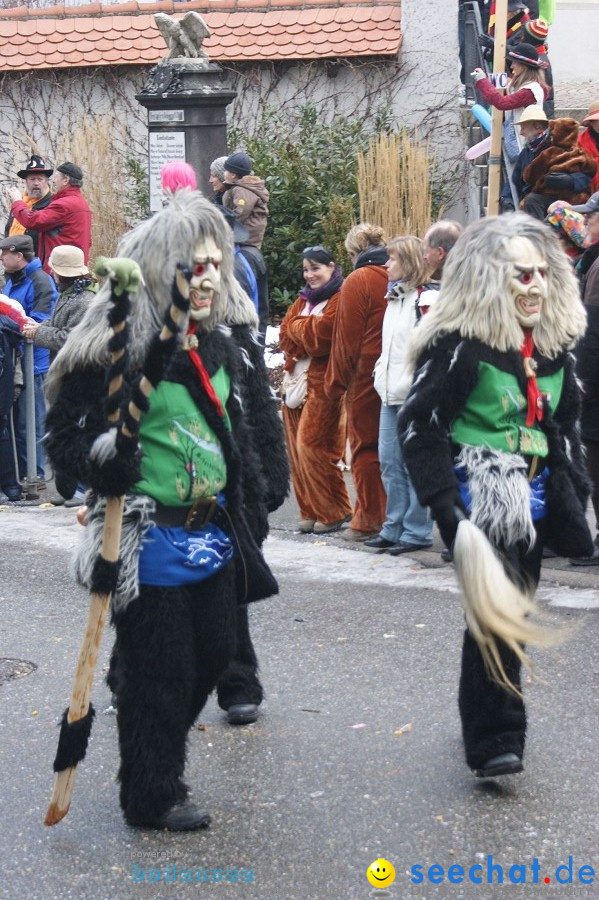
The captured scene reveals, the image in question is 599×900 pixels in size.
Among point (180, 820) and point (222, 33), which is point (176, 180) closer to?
point (180, 820)

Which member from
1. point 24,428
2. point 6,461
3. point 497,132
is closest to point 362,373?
point 497,132

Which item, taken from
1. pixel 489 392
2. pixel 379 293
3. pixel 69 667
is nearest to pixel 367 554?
pixel 379 293

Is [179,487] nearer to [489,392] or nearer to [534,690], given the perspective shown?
[489,392]

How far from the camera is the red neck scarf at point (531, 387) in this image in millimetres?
4543

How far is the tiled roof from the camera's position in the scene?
1570 cm

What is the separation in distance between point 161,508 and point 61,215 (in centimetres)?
841

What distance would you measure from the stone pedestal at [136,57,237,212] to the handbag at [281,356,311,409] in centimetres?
416

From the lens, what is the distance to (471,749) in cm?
460

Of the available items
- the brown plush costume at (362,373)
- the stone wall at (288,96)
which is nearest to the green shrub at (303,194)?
the stone wall at (288,96)

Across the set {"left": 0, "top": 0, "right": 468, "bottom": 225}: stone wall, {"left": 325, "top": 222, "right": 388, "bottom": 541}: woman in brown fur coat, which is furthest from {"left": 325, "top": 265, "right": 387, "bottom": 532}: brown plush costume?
{"left": 0, "top": 0, "right": 468, "bottom": 225}: stone wall

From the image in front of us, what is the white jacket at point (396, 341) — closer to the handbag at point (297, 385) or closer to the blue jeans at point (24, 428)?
the handbag at point (297, 385)

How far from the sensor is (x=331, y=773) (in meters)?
4.82

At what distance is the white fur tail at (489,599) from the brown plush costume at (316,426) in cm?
411

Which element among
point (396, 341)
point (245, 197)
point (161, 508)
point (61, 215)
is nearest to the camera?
point (161, 508)
